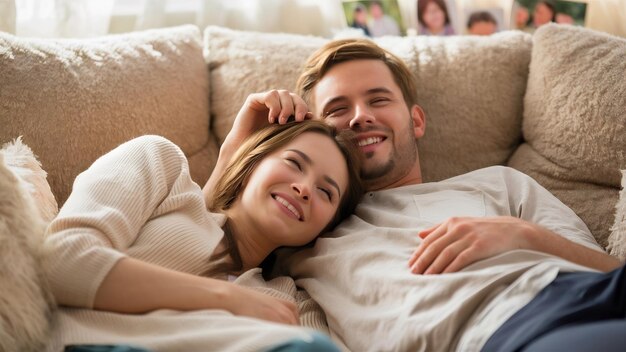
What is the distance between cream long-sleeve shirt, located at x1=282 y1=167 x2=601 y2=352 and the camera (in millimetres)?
1146

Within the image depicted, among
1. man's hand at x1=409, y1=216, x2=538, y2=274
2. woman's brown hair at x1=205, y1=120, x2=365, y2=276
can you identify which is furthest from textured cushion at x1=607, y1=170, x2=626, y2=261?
woman's brown hair at x1=205, y1=120, x2=365, y2=276

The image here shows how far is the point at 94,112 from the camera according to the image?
1.65 m

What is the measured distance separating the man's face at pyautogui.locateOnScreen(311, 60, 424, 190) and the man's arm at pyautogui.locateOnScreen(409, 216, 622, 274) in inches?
15.3

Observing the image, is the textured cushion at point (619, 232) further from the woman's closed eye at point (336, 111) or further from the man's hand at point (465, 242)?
the woman's closed eye at point (336, 111)

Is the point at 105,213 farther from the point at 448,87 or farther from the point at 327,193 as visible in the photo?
the point at 448,87

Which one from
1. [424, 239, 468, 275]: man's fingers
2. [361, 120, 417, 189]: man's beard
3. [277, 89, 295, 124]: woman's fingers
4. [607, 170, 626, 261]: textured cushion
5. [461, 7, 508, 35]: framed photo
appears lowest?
[607, 170, 626, 261]: textured cushion

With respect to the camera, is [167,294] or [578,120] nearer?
[167,294]

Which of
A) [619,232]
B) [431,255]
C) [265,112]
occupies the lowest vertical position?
[619,232]

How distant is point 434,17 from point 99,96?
1211 millimetres

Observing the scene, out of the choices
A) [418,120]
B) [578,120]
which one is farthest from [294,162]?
[578,120]

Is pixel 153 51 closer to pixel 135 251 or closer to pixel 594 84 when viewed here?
pixel 135 251

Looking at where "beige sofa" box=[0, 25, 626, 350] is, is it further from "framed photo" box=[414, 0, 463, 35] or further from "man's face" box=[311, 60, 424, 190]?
"framed photo" box=[414, 0, 463, 35]

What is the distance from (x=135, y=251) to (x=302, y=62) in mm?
845

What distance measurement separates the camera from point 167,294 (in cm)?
110
